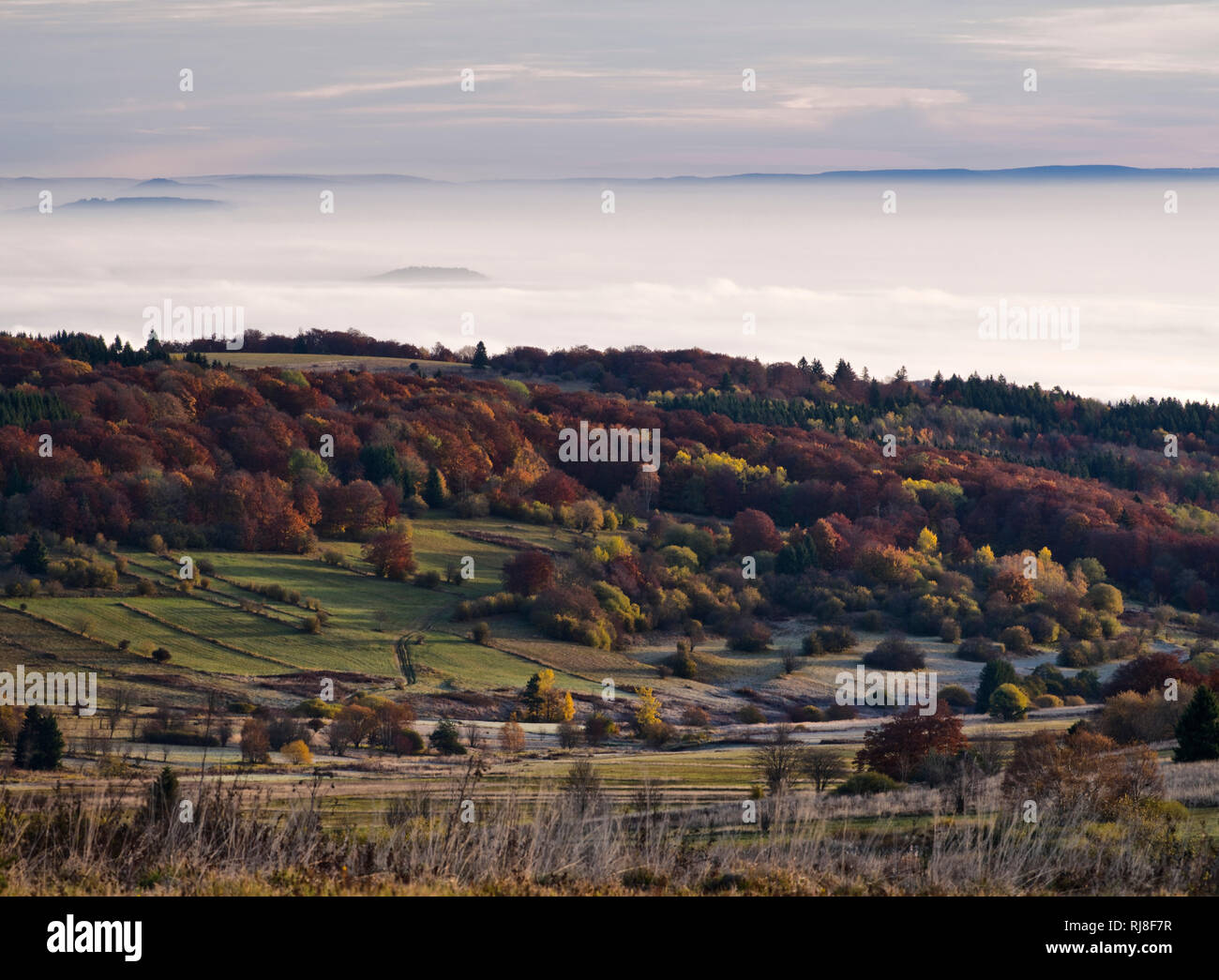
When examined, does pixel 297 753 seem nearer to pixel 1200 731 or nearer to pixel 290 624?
pixel 1200 731

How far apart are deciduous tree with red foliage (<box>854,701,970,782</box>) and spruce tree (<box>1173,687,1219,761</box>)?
10.1 metres

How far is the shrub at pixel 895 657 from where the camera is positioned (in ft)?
385

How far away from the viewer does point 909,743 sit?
202 ft

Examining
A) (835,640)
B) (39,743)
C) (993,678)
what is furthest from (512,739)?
(835,640)

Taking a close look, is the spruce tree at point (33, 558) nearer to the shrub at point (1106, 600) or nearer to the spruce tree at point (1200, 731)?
the spruce tree at point (1200, 731)

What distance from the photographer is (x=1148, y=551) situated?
16100cm

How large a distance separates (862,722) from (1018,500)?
86471 mm

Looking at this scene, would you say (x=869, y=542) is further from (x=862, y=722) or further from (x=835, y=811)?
(x=835, y=811)

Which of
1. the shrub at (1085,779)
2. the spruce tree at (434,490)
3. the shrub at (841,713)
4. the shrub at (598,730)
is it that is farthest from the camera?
the spruce tree at (434,490)

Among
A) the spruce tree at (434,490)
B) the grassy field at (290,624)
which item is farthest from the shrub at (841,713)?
the spruce tree at (434,490)

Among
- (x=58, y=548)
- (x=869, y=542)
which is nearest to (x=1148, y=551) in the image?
(x=869, y=542)

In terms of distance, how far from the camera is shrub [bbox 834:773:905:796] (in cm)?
4331

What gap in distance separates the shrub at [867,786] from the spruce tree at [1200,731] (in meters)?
9.18

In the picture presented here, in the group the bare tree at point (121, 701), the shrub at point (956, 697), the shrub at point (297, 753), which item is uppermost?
the bare tree at point (121, 701)
